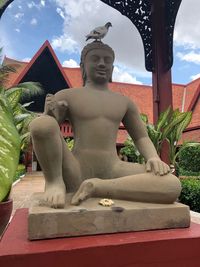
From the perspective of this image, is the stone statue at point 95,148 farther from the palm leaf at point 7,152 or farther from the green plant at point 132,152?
the green plant at point 132,152

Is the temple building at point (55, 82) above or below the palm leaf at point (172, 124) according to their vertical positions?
above

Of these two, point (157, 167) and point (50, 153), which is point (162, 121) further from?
point (50, 153)

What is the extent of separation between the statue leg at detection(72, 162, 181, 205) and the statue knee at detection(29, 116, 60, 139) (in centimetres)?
35

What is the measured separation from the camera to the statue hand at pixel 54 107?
175 cm

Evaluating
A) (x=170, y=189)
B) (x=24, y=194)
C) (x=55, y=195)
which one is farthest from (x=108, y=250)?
(x=24, y=194)

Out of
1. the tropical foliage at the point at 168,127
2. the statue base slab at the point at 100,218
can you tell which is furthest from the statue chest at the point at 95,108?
the tropical foliage at the point at 168,127

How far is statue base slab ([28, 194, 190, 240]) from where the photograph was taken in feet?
4.78

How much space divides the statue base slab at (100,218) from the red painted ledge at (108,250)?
41 millimetres

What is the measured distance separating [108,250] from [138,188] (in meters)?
0.43

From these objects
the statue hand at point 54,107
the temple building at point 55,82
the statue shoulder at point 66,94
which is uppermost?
the temple building at point 55,82

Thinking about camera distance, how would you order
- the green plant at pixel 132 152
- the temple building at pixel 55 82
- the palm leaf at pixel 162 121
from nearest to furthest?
the green plant at pixel 132 152
the palm leaf at pixel 162 121
the temple building at pixel 55 82

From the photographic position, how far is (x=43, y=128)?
162 cm

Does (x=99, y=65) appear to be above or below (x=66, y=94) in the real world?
above

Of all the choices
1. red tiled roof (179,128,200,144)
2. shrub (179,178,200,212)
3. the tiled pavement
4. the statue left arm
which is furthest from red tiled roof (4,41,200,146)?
the statue left arm
